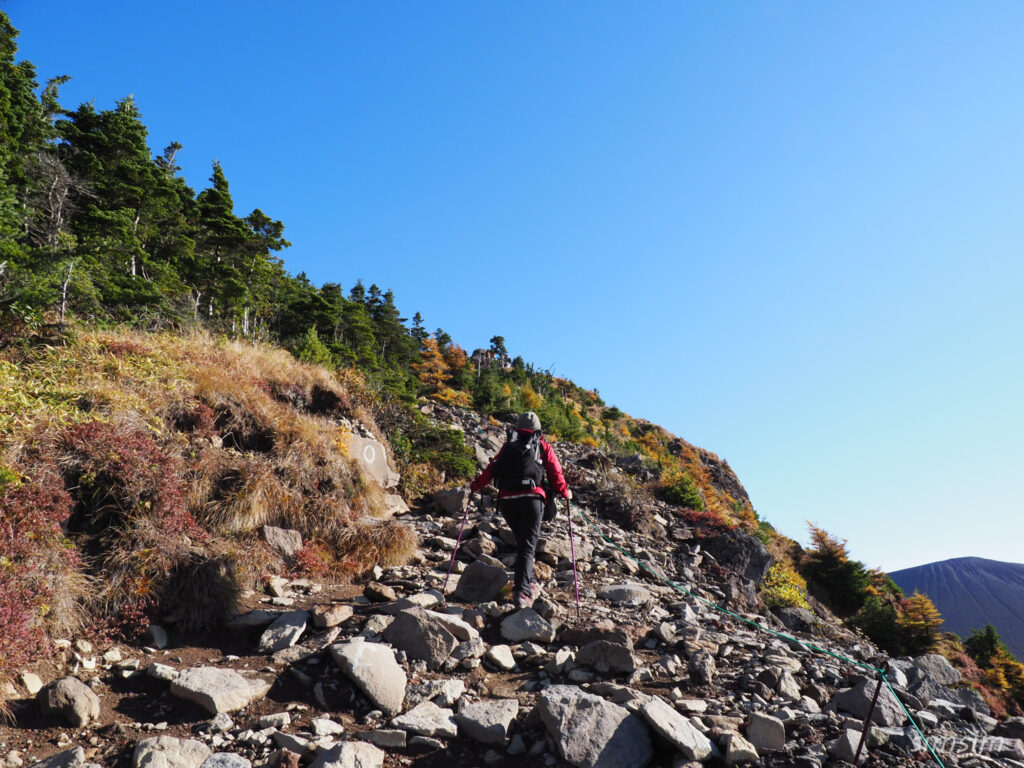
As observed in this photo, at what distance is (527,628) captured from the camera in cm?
536

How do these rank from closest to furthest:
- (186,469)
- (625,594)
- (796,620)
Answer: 1. (186,469)
2. (625,594)
3. (796,620)

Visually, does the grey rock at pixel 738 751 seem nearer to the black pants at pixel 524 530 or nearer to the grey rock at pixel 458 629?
the grey rock at pixel 458 629

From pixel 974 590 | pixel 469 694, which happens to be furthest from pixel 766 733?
pixel 974 590

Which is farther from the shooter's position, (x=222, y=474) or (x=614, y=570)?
(x=614, y=570)

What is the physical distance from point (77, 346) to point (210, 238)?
13.5 m

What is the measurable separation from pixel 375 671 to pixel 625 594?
3.89 meters

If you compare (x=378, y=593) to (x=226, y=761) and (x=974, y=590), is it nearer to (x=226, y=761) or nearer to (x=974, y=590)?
(x=226, y=761)

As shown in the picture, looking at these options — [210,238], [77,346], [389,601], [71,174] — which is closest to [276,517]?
[389,601]

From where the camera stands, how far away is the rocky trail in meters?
3.37

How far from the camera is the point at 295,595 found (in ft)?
19.5

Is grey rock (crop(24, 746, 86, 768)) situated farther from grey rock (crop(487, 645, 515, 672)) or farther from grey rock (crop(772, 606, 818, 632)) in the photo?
grey rock (crop(772, 606, 818, 632))

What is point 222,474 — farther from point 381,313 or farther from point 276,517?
point 381,313

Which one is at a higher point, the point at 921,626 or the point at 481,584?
the point at 481,584

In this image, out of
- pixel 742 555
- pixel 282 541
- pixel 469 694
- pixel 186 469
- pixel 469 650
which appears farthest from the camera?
pixel 742 555
